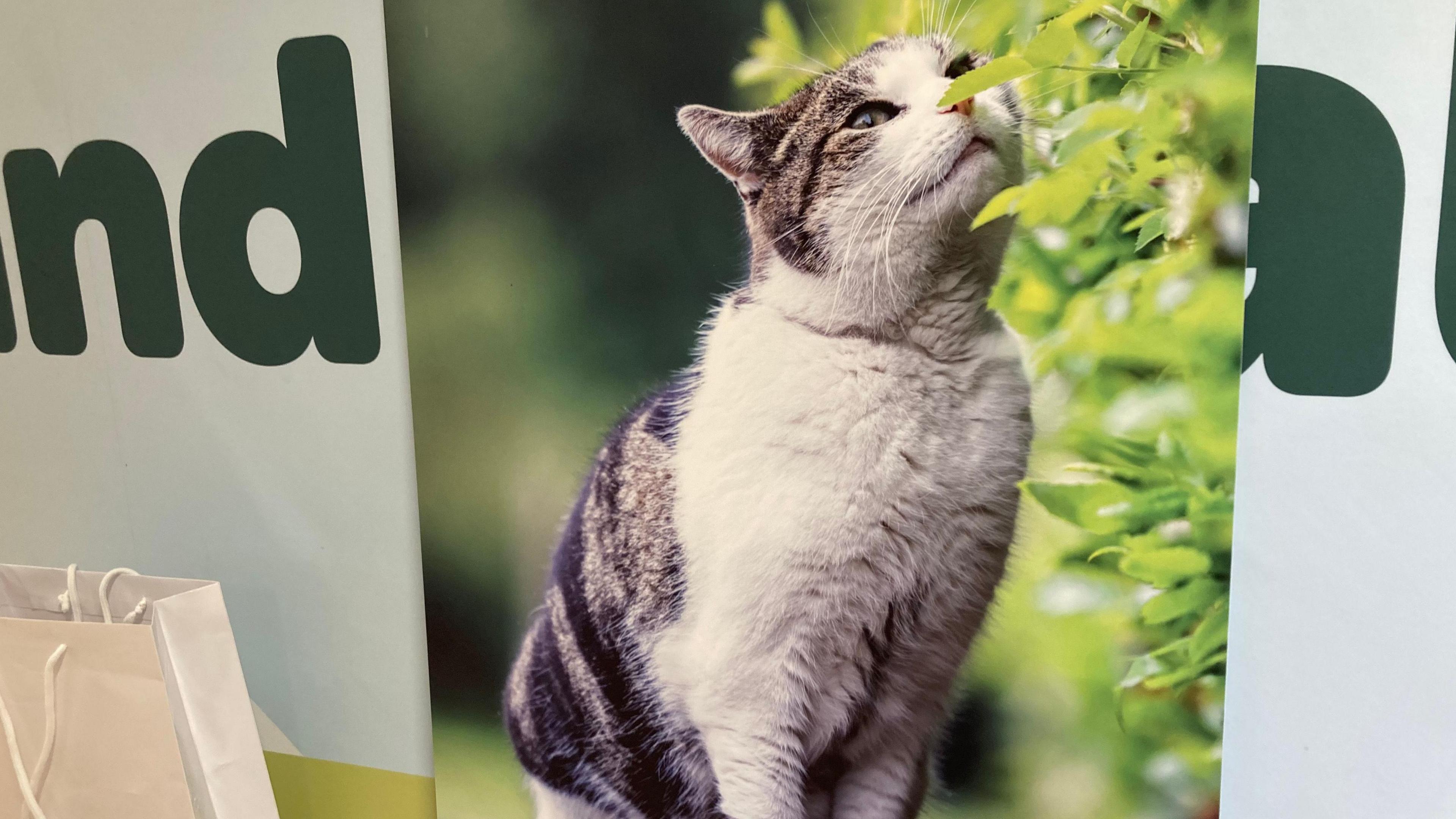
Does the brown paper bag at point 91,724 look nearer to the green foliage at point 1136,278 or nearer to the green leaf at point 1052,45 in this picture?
the green foliage at point 1136,278

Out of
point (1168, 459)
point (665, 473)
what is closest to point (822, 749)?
point (665, 473)

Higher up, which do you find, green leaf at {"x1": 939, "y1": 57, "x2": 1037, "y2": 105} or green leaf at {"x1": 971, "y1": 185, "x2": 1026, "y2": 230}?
green leaf at {"x1": 939, "y1": 57, "x2": 1037, "y2": 105}

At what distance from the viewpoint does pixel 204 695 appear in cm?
79

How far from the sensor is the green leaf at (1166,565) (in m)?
0.68

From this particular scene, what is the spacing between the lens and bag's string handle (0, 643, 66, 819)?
78 cm

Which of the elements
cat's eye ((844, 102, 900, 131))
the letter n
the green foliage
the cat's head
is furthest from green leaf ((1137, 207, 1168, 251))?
the letter n

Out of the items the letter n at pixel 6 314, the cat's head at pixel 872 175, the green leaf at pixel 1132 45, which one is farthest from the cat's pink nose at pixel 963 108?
the letter n at pixel 6 314

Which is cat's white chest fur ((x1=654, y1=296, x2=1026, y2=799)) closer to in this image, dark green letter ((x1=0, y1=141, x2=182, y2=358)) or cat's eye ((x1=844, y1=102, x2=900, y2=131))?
cat's eye ((x1=844, y1=102, x2=900, y2=131))

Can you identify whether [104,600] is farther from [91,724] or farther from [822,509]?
[822,509]

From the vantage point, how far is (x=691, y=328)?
0.77 m

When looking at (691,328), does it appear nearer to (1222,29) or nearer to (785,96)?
(785,96)

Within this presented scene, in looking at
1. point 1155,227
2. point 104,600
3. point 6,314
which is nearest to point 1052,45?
point 1155,227

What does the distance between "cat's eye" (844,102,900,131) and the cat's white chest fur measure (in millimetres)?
170

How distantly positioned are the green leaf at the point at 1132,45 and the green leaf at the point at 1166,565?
382mm
